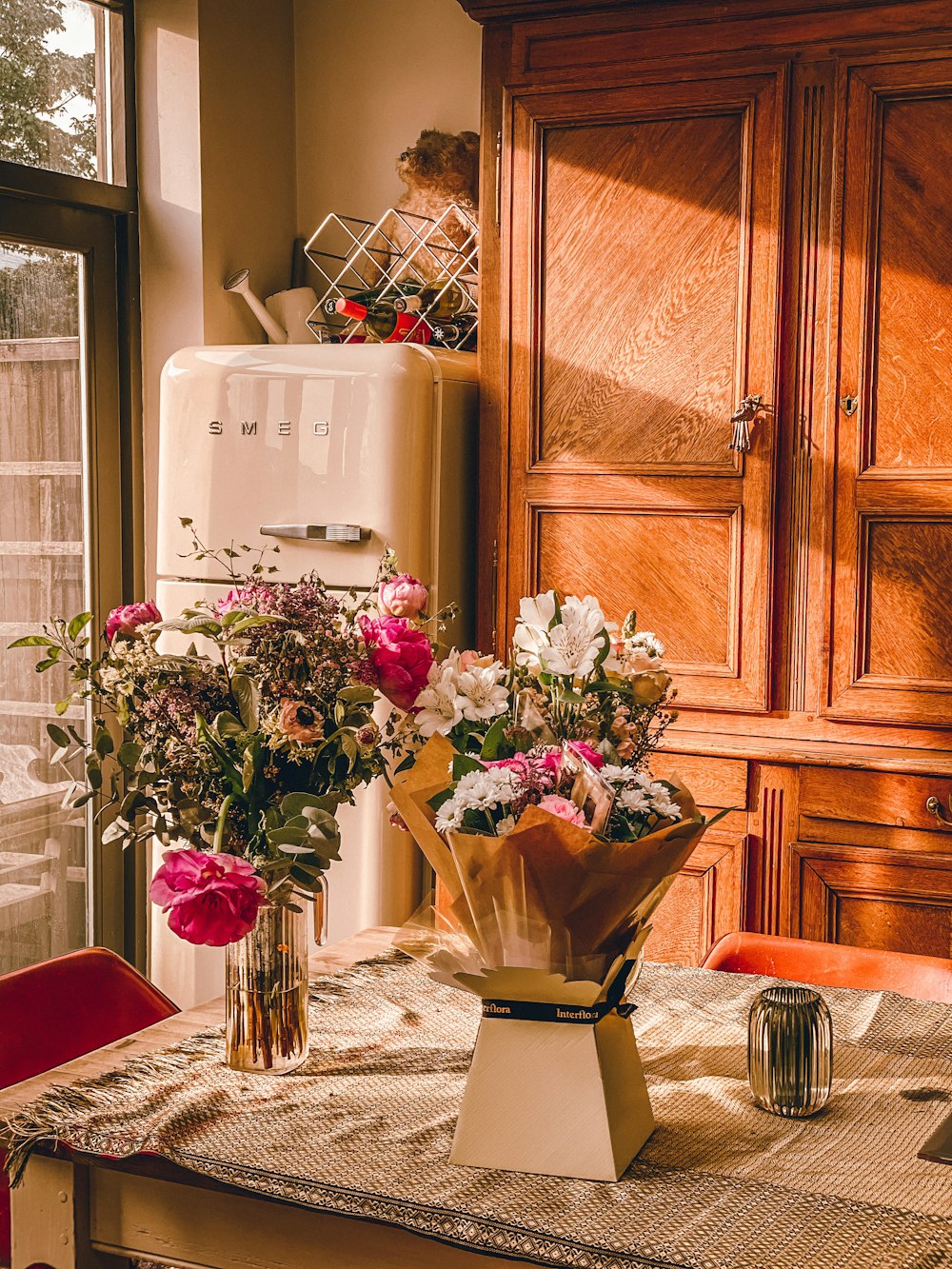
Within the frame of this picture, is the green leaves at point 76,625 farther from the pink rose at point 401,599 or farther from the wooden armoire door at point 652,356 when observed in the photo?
the wooden armoire door at point 652,356

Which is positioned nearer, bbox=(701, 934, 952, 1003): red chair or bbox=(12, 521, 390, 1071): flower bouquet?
bbox=(12, 521, 390, 1071): flower bouquet

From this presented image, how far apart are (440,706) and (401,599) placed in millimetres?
126

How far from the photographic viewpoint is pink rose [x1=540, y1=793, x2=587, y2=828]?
1.14 m

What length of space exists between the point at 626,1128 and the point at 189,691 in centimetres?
56

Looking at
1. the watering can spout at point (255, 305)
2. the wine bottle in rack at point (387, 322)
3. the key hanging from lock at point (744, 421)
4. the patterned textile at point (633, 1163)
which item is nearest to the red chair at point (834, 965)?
the patterned textile at point (633, 1163)

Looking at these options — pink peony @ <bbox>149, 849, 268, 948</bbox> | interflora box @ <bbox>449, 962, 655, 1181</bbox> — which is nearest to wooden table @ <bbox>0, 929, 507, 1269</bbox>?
interflora box @ <bbox>449, 962, 655, 1181</bbox>

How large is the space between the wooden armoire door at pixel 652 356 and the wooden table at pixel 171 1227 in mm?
1768

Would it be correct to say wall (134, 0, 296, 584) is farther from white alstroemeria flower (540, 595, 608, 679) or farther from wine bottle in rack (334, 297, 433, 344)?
white alstroemeria flower (540, 595, 608, 679)

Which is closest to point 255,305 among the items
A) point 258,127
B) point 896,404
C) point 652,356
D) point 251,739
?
point 258,127

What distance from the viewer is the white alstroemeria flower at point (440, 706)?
129 cm

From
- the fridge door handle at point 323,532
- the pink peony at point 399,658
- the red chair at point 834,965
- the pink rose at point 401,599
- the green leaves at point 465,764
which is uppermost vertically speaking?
the fridge door handle at point 323,532

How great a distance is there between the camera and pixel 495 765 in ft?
3.93

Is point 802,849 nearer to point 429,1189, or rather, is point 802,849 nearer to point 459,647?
point 459,647

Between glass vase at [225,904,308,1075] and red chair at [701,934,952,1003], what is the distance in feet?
2.20
